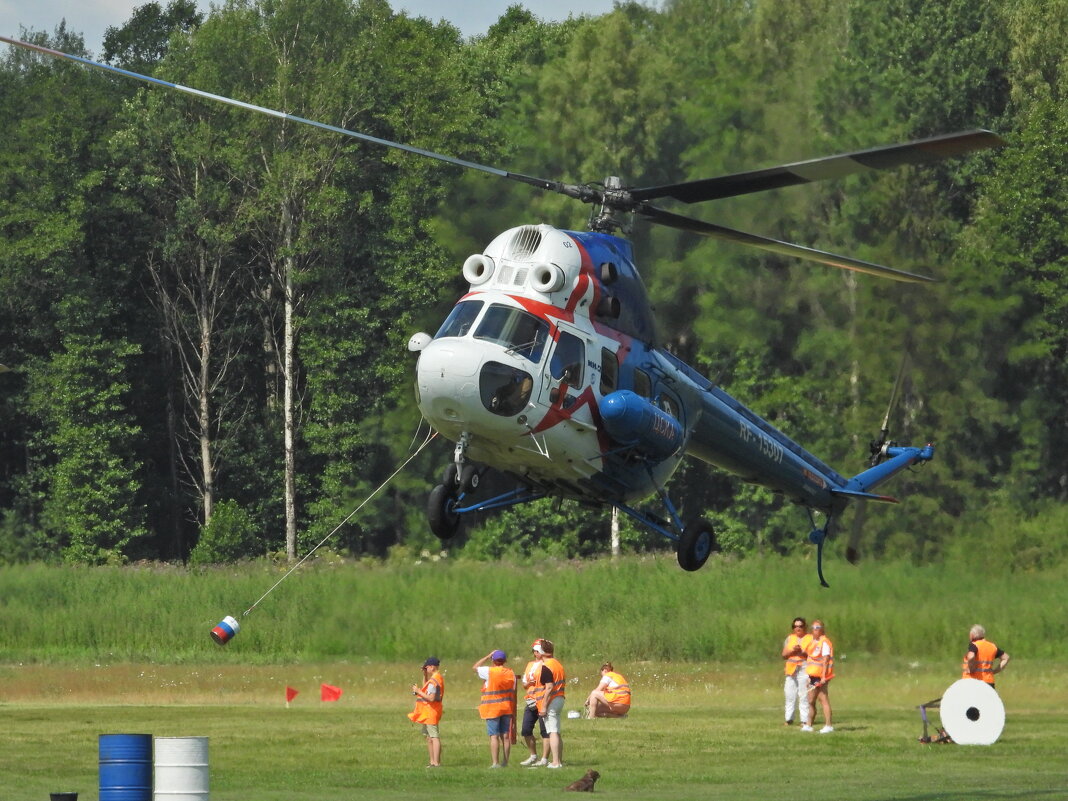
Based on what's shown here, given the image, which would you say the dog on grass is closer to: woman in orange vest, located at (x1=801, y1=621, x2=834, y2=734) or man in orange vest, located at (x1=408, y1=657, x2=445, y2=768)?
man in orange vest, located at (x1=408, y1=657, x2=445, y2=768)

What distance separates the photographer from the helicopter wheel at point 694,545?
19.1 m

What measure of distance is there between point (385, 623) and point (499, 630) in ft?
7.54

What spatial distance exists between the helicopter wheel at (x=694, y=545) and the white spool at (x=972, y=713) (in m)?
7.33

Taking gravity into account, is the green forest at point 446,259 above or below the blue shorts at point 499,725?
above

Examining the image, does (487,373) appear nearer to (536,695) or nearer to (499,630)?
(536,695)

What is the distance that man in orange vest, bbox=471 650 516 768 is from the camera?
23.2 m

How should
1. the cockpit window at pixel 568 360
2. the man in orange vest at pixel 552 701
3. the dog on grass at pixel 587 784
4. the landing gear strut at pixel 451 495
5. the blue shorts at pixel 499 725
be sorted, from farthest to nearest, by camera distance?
1. the blue shorts at pixel 499 725
2. the man in orange vest at pixel 552 701
3. the dog on grass at pixel 587 784
4. the landing gear strut at pixel 451 495
5. the cockpit window at pixel 568 360

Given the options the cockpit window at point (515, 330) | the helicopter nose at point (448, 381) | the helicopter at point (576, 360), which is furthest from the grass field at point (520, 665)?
the cockpit window at point (515, 330)

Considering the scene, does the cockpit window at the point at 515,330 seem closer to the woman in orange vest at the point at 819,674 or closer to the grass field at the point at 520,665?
the grass field at the point at 520,665

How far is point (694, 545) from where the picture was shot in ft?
62.9

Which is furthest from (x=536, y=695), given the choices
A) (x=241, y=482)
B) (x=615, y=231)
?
(x=241, y=482)

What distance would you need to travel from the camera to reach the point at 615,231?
19734 mm

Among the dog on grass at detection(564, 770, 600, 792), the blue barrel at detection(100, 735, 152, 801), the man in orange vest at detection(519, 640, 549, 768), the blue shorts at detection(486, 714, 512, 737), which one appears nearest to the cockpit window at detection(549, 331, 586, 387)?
the blue barrel at detection(100, 735, 152, 801)

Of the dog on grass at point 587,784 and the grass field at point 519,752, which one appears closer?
the dog on grass at point 587,784
